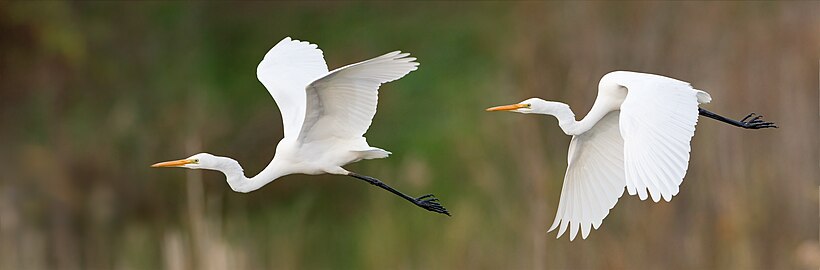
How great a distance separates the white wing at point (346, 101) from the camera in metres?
1.86

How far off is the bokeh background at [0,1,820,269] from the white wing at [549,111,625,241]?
30.1 inches

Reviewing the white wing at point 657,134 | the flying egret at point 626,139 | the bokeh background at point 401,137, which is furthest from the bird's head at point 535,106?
the bokeh background at point 401,137

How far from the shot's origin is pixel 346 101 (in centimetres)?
200

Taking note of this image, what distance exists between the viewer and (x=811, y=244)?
2.87 m

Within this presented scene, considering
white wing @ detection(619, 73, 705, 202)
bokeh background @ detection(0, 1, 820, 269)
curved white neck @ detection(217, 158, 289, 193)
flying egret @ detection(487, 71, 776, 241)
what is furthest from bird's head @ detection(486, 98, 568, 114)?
bokeh background @ detection(0, 1, 820, 269)

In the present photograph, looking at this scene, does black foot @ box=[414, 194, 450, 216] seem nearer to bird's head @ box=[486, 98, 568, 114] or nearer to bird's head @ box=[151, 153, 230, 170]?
bird's head @ box=[486, 98, 568, 114]

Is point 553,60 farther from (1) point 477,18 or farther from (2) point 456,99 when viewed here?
(1) point 477,18

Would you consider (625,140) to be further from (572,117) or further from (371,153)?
(371,153)

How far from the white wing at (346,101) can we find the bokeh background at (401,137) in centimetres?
86

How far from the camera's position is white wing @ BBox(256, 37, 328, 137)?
2203mm

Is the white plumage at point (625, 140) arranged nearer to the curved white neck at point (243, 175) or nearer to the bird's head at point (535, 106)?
the bird's head at point (535, 106)

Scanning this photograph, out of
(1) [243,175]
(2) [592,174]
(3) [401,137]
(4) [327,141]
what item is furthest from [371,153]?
(3) [401,137]

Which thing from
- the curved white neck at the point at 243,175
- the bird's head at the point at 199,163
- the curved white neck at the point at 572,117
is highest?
the curved white neck at the point at 572,117

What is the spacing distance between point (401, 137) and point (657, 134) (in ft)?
8.85
